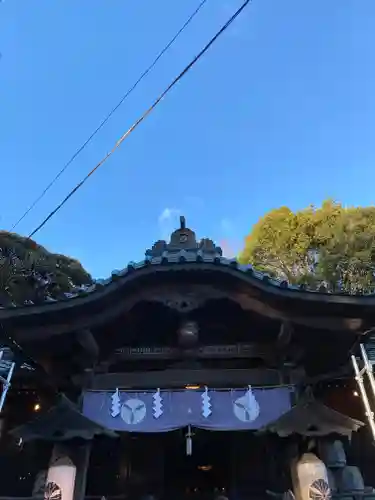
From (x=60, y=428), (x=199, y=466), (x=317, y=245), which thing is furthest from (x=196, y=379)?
(x=317, y=245)

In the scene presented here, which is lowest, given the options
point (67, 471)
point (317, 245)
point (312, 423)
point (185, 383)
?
point (67, 471)

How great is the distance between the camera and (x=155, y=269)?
24.6 ft

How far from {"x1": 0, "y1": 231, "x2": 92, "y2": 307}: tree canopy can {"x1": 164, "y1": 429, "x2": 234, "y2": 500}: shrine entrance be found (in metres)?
11.6

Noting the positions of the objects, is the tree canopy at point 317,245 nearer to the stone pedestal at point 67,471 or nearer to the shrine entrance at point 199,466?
the shrine entrance at point 199,466

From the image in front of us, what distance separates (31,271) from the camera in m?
23.1

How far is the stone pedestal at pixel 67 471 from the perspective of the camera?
632 centimetres

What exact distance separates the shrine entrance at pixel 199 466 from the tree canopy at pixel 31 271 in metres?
11.6

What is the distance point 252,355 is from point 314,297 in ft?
6.22

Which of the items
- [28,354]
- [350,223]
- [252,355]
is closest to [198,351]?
[252,355]

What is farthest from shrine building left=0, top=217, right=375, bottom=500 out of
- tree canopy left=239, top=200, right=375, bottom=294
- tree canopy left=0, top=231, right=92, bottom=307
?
tree canopy left=239, top=200, right=375, bottom=294

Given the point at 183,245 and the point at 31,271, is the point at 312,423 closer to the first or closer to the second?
the point at 183,245

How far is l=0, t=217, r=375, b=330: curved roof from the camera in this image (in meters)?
7.15

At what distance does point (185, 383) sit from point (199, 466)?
9.40ft

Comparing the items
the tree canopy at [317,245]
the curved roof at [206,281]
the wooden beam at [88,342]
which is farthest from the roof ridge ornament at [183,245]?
the tree canopy at [317,245]
